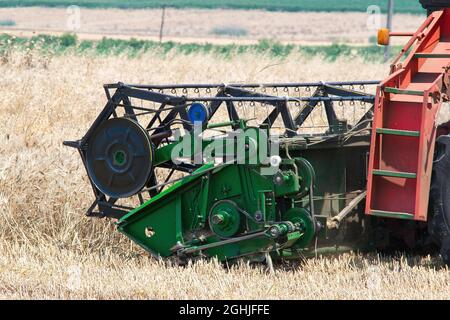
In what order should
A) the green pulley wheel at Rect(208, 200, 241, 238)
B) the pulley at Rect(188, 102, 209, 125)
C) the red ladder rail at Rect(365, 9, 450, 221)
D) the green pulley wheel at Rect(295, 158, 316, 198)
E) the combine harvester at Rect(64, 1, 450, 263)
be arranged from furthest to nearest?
the pulley at Rect(188, 102, 209, 125) < the green pulley wheel at Rect(208, 200, 241, 238) < the green pulley wheel at Rect(295, 158, 316, 198) < the combine harvester at Rect(64, 1, 450, 263) < the red ladder rail at Rect(365, 9, 450, 221)

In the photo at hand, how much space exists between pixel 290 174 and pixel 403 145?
84 centimetres

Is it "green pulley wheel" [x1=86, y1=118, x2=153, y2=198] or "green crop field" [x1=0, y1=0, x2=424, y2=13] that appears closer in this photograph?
"green pulley wheel" [x1=86, y1=118, x2=153, y2=198]

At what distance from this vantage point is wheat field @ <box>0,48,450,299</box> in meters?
7.07

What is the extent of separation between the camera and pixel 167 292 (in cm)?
699

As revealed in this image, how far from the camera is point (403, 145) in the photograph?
7.33 meters

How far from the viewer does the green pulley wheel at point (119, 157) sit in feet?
27.0

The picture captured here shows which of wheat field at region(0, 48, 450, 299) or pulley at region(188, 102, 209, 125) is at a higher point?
pulley at region(188, 102, 209, 125)

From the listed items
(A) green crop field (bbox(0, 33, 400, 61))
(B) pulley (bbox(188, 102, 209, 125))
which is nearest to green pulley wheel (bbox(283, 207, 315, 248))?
(B) pulley (bbox(188, 102, 209, 125))

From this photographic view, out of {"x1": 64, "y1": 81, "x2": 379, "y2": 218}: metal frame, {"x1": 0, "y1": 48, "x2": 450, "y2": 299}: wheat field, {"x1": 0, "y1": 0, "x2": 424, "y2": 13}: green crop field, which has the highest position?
{"x1": 64, "y1": 81, "x2": 379, "y2": 218}: metal frame

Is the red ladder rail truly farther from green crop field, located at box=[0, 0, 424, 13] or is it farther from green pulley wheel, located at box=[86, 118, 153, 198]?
green crop field, located at box=[0, 0, 424, 13]

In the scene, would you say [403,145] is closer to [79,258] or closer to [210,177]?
[210,177]

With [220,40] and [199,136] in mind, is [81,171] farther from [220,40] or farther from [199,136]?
[220,40]

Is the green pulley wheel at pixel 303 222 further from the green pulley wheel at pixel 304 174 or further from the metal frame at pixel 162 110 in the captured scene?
the metal frame at pixel 162 110

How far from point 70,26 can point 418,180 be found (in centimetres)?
2849
